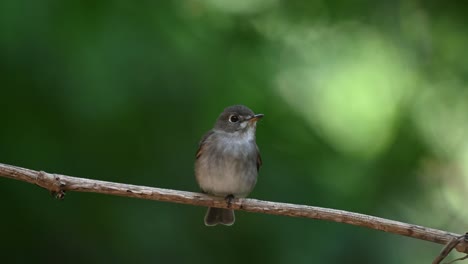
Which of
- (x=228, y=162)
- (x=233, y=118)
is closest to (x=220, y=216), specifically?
(x=228, y=162)

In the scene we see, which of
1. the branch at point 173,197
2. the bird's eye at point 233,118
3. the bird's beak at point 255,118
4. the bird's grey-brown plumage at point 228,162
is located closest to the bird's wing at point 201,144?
the bird's grey-brown plumage at point 228,162

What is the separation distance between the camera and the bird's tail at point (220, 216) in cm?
498

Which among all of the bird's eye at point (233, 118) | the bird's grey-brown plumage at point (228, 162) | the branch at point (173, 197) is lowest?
the branch at point (173, 197)

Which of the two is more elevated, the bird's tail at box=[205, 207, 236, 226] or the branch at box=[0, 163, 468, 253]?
the bird's tail at box=[205, 207, 236, 226]

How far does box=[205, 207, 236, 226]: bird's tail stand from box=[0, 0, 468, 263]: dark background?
0.07 meters

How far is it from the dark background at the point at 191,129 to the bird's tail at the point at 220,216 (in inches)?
2.6

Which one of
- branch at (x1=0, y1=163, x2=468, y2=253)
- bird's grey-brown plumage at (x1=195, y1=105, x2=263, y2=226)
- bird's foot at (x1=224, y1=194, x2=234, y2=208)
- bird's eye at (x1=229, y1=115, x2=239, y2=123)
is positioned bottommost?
branch at (x1=0, y1=163, x2=468, y2=253)

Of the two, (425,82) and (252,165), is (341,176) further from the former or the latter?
(425,82)

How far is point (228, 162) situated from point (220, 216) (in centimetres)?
38

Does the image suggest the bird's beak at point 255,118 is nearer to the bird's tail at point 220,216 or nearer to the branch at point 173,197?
the bird's tail at point 220,216

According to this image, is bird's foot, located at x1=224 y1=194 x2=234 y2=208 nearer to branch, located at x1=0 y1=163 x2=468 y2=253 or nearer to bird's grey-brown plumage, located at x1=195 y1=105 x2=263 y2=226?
bird's grey-brown plumage, located at x1=195 y1=105 x2=263 y2=226

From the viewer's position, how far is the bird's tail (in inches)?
196

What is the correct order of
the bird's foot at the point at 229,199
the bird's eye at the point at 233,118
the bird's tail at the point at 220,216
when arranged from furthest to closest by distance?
1. the bird's eye at the point at 233,118
2. the bird's tail at the point at 220,216
3. the bird's foot at the point at 229,199

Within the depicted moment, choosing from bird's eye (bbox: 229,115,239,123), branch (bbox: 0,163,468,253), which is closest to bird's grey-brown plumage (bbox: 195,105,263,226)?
bird's eye (bbox: 229,115,239,123)
